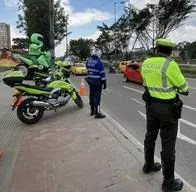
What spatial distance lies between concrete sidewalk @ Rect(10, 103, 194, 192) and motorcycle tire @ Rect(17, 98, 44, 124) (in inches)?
21.2

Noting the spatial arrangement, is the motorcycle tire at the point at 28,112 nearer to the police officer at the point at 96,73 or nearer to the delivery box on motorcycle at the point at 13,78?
the delivery box on motorcycle at the point at 13,78

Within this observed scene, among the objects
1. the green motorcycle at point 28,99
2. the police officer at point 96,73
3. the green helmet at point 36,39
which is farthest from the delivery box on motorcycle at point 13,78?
the green helmet at point 36,39

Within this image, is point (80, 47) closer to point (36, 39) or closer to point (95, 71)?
point (36, 39)

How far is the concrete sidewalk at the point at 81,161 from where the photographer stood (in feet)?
19.0

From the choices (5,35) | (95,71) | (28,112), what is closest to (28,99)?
(28,112)

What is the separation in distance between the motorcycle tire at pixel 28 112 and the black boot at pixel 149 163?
5160mm

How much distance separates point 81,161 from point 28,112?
4176 mm

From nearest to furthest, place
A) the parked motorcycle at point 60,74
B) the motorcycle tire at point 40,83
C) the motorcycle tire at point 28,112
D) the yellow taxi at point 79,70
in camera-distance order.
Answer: the motorcycle tire at point 28,112
the parked motorcycle at point 60,74
the motorcycle tire at point 40,83
the yellow taxi at point 79,70

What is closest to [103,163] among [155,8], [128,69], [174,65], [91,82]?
[174,65]

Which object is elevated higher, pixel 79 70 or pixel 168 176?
pixel 168 176


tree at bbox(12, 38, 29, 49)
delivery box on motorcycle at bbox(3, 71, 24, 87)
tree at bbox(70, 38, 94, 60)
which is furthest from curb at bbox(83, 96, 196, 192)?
tree at bbox(70, 38, 94, 60)

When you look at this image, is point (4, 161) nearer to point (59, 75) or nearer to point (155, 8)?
point (59, 75)

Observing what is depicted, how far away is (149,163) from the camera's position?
6.11m

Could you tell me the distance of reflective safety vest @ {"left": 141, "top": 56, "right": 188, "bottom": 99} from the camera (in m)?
5.39
